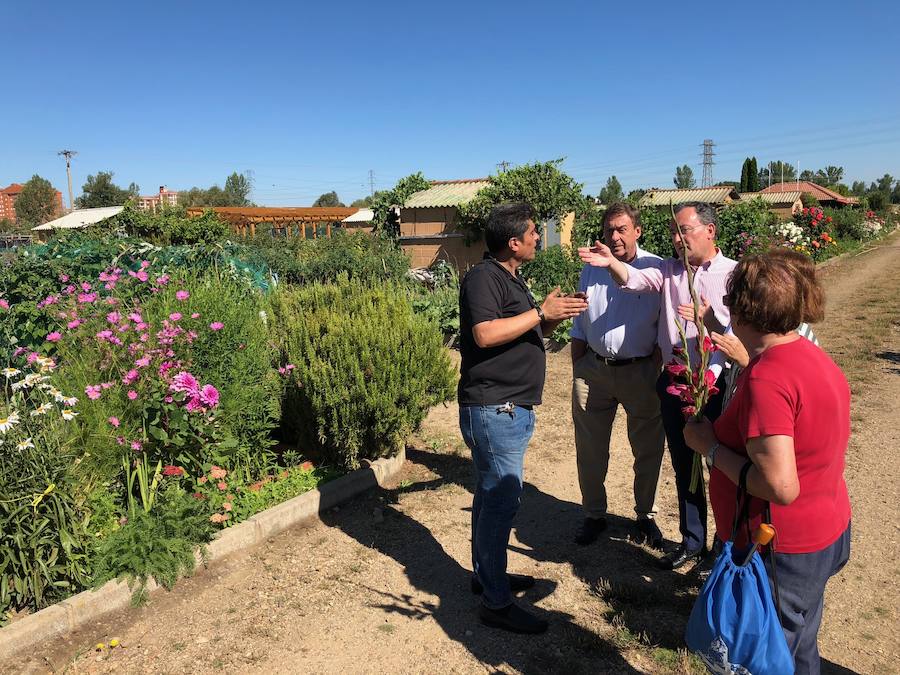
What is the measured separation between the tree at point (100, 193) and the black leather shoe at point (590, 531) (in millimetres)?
64775

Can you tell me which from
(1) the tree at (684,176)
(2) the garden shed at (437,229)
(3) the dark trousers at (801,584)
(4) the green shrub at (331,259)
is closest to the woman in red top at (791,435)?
(3) the dark trousers at (801,584)

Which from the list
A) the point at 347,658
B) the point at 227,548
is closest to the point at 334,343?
the point at 227,548

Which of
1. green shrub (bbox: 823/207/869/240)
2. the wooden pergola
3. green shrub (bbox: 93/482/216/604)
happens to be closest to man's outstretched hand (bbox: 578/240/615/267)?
green shrub (bbox: 93/482/216/604)

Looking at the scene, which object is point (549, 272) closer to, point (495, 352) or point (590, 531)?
point (590, 531)

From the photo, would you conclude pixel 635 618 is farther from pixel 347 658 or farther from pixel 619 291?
pixel 619 291

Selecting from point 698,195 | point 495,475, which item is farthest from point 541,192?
point 495,475

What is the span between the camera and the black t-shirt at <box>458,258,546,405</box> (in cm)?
268

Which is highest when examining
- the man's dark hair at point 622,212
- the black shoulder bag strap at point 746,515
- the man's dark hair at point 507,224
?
the man's dark hair at point 622,212

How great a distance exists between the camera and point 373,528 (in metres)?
3.98

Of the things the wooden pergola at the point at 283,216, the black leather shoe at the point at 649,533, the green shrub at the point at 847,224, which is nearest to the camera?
the black leather shoe at the point at 649,533

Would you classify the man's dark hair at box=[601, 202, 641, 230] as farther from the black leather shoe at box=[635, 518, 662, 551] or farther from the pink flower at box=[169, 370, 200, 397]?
the pink flower at box=[169, 370, 200, 397]

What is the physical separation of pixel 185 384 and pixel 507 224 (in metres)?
1.93

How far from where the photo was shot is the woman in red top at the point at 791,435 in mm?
1701

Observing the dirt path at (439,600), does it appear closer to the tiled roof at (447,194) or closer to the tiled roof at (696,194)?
the tiled roof at (447,194)
